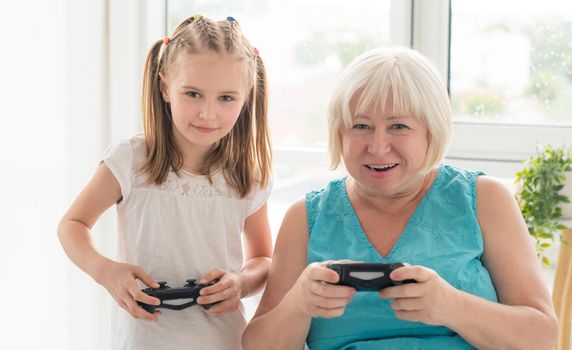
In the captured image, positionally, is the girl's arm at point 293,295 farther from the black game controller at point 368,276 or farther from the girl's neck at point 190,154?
the girl's neck at point 190,154

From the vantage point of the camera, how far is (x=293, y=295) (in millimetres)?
1549

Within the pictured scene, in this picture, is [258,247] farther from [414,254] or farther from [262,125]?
[414,254]

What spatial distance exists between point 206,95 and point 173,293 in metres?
0.41

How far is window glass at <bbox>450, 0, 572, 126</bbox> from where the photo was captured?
2.43 m

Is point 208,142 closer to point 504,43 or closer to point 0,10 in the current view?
point 0,10

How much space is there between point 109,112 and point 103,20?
30 centimetres

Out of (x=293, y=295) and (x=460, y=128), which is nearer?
(x=293, y=295)

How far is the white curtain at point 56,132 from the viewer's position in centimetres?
228

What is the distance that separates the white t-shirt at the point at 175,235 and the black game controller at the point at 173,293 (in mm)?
110

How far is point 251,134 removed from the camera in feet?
6.08

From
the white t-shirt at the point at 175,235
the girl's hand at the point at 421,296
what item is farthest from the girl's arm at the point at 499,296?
the white t-shirt at the point at 175,235

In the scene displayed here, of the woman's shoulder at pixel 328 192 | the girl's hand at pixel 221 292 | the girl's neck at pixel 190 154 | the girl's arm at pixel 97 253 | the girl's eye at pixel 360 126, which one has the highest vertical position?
the girl's eye at pixel 360 126

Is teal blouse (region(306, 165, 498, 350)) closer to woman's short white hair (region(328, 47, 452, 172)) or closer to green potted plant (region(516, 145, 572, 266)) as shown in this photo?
woman's short white hair (region(328, 47, 452, 172))

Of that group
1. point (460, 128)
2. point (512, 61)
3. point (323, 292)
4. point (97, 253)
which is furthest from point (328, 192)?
point (512, 61)
